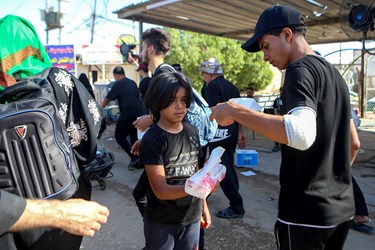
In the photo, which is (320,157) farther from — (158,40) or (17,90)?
(158,40)

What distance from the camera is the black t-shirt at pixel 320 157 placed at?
150cm

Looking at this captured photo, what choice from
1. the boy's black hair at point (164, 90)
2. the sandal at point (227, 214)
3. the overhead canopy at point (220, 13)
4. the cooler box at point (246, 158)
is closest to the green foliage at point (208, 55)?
the overhead canopy at point (220, 13)

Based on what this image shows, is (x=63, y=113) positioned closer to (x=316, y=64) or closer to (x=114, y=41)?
(x=316, y=64)

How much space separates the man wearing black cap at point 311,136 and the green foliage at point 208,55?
1576 centimetres

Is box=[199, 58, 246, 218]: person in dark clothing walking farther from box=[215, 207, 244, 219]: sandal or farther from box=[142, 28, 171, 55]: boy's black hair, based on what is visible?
box=[142, 28, 171, 55]: boy's black hair

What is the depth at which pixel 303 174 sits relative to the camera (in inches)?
61.5

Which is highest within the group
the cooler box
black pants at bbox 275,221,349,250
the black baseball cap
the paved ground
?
the black baseball cap

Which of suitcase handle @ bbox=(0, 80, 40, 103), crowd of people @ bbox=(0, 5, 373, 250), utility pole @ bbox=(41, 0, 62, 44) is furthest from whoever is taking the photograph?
utility pole @ bbox=(41, 0, 62, 44)

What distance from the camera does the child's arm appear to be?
1799 mm

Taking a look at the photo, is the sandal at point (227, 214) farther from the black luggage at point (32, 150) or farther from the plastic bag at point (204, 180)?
the black luggage at point (32, 150)

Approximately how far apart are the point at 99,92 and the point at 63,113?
14.6 metres

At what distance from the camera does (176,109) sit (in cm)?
195

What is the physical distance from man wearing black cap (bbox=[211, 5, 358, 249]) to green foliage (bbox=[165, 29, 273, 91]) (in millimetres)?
15764

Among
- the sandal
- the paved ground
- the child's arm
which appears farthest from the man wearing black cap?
the sandal
